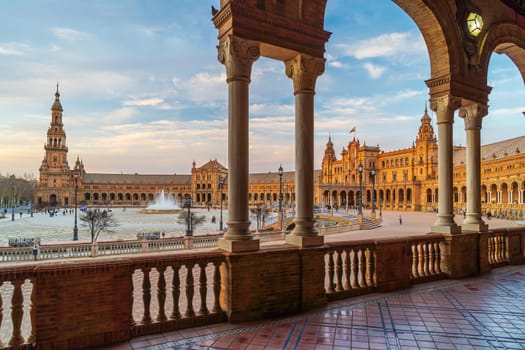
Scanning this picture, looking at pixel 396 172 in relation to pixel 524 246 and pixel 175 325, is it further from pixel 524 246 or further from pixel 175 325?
pixel 175 325

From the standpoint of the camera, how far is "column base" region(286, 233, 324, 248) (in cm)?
512

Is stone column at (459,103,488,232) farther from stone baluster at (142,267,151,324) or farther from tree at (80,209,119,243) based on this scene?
tree at (80,209,119,243)

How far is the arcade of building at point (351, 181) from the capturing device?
56.4 metres

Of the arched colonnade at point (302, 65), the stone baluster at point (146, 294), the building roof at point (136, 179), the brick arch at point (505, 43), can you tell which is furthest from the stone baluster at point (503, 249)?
the building roof at point (136, 179)

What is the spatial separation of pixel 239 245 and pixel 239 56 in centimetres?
264

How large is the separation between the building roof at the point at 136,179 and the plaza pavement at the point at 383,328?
13098cm

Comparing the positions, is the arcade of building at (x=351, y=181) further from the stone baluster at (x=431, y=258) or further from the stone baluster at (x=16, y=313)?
the stone baluster at (x=16, y=313)

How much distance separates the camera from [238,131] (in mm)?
4867

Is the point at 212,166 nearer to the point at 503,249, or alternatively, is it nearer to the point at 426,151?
the point at 426,151

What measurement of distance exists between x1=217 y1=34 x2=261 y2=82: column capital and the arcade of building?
3713 cm

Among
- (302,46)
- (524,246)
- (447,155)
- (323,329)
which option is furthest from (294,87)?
(524,246)

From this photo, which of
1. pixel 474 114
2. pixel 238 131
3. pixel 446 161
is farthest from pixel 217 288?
pixel 474 114

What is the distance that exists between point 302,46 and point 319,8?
2.45 ft

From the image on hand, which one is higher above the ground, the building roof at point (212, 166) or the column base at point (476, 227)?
the building roof at point (212, 166)
